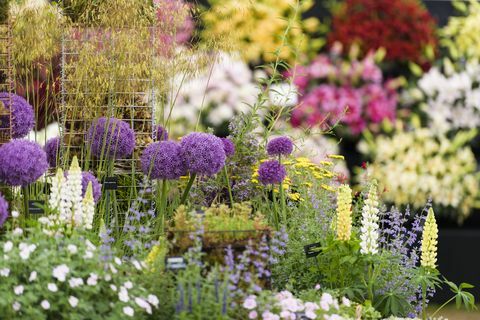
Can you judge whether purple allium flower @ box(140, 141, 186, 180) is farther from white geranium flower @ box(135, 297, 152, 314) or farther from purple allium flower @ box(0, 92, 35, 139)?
white geranium flower @ box(135, 297, 152, 314)

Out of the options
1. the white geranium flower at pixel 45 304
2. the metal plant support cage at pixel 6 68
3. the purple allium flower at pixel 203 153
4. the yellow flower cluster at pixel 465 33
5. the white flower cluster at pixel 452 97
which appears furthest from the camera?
the yellow flower cluster at pixel 465 33

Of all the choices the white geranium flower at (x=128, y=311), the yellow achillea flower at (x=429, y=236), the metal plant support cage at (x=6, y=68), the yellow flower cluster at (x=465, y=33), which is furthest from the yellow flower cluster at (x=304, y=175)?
the white geranium flower at (x=128, y=311)

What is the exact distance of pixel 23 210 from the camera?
15.0 feet

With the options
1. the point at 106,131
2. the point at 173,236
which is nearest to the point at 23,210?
the point at 106,131

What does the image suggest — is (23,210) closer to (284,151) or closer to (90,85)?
(90,85)

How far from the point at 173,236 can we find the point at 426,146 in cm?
302

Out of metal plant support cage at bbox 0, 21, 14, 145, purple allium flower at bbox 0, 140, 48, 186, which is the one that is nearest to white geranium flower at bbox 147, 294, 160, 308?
purple allium flower at bbox 0, 140, 48, 186

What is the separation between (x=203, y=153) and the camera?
15.6 ft

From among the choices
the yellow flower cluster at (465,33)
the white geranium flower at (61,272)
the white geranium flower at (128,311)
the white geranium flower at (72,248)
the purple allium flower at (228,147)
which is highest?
the yellow flower cluster at (465,33)

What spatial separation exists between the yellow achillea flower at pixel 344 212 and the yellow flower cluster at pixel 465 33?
283cm

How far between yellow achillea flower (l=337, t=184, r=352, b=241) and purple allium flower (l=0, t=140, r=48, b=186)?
1.37 metres

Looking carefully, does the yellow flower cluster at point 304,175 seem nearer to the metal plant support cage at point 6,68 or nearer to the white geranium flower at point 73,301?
the metal plant support cage at point 6,68

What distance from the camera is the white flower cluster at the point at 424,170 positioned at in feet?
21.2

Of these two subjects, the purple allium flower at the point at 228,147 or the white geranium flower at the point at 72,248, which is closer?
the white geranium flower at the point at 72,248
